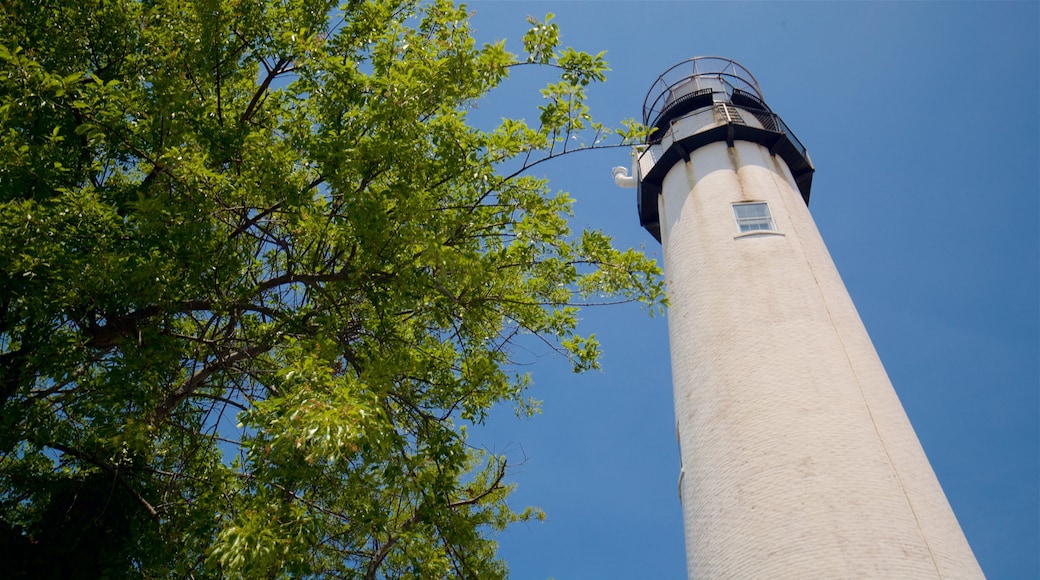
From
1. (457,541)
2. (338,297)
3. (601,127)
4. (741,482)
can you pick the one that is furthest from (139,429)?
(741,482)

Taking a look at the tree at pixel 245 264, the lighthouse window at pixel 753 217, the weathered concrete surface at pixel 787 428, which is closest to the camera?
the tree at pixel 245 264

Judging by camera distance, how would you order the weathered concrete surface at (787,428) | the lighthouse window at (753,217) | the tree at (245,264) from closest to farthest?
1. the tree at (245,264)
2. the weathered concrete surface at (787,428)
3. the lighthouse window at (753,217)

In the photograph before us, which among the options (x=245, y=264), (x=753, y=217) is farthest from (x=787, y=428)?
(x=245, y=264)

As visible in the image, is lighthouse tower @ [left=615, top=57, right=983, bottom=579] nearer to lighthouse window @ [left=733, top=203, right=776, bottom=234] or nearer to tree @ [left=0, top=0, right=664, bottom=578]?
lighthouse window @ [left=733, top=203, right=776, bottom=234]

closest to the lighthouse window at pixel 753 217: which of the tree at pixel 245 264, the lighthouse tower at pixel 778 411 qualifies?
the lighthouse tower at pixel 778 411

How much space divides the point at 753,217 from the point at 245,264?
35.1ft

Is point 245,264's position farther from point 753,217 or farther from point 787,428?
point 753,217

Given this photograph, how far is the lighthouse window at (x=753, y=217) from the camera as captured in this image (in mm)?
14742

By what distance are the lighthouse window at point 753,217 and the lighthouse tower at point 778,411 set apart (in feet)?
0.13

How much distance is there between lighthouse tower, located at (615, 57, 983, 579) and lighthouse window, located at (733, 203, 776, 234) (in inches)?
1.5

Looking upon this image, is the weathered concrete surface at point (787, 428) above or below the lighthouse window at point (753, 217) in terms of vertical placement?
below

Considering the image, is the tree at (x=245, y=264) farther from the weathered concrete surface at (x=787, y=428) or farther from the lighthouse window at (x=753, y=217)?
the lighthouse window at (x=753, y=217)

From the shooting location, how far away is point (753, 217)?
591 inches

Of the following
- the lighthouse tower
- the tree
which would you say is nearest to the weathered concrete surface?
the lighthouse tower
